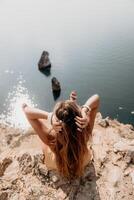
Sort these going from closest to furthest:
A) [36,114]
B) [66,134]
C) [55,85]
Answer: [66,134]
[36,114]
[55,85]

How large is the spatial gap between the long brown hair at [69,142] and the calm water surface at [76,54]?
5295 cm

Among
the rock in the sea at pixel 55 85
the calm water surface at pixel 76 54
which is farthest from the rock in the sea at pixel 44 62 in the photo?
the rock in the sea at pixel 55 85

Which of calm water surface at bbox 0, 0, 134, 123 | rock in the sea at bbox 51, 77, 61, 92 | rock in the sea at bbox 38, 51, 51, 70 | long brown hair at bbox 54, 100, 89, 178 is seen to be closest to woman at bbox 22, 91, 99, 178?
long brown hair at bbox 54, 100, 89, 178

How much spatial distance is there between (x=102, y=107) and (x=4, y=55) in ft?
153

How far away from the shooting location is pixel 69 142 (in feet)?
20.7

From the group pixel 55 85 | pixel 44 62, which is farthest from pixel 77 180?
pixel 44 62

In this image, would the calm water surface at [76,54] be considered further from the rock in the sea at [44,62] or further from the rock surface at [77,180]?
the rock surface at [77,180]

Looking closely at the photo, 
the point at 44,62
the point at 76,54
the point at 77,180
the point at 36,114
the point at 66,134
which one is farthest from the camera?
the point at 76,54

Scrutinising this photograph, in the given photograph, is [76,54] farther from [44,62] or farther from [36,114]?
[36,114]

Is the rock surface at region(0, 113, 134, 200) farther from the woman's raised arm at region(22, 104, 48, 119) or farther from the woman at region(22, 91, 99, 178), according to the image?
the woman's raised arm at region(22, 104, 48, 119)

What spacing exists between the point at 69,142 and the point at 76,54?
88184 millimetres

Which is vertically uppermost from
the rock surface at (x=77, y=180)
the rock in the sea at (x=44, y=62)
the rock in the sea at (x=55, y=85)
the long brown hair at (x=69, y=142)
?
the long brown hair at (x=69, y=142)

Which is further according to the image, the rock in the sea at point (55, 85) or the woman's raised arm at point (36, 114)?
the rock in the sea at point (55, 85)

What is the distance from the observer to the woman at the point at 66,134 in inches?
238
